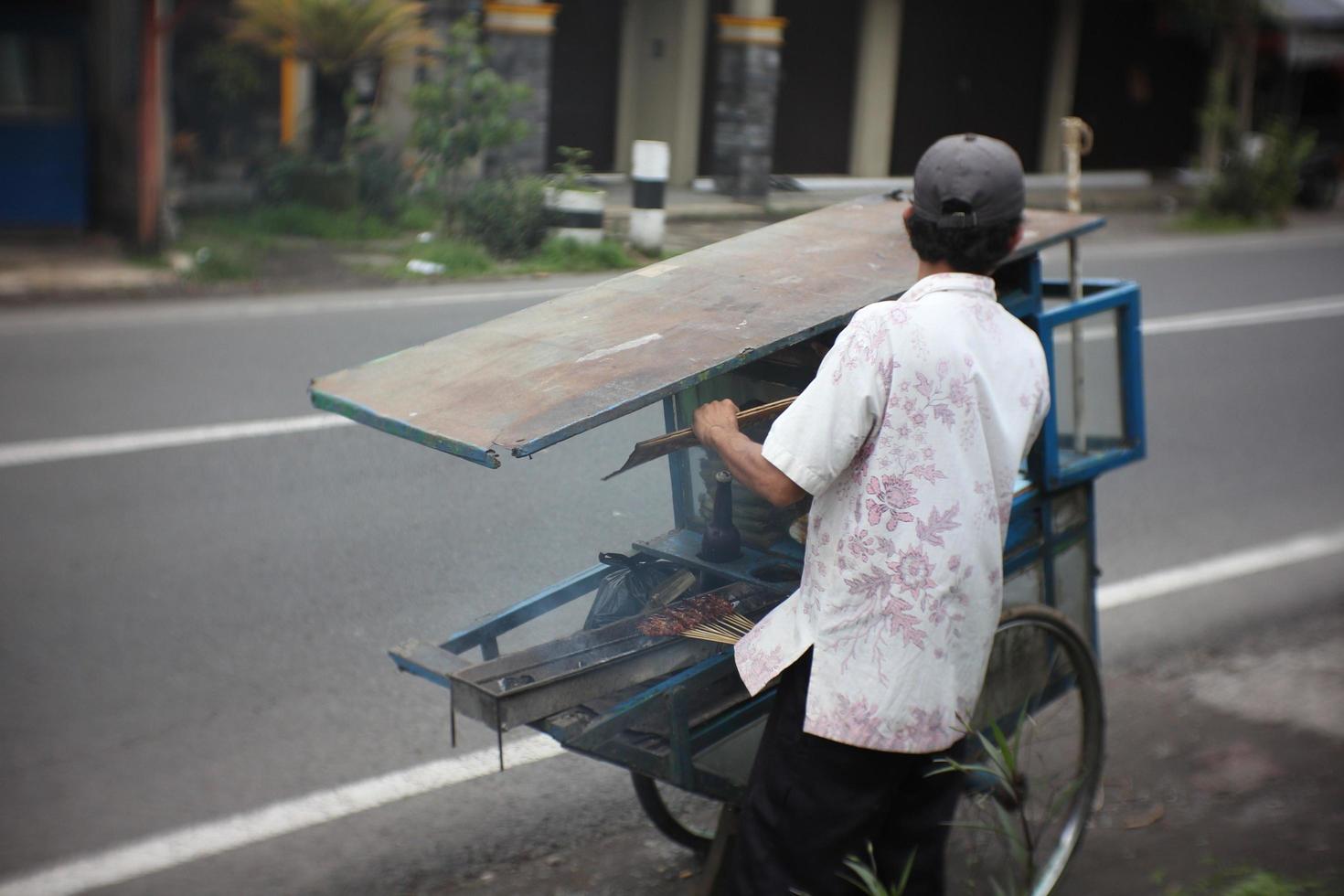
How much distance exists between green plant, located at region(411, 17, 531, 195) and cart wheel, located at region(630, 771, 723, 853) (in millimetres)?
8739

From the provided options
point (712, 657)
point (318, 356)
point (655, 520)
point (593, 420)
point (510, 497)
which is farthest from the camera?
point (318, 356)

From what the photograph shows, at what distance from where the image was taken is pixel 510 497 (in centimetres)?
489

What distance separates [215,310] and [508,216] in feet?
11.2

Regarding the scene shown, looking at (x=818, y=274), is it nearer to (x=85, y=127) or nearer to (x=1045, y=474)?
(x=1045, y=474)

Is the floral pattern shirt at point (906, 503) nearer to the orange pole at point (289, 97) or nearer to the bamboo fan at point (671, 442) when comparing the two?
the bamboo fan at point (671, 442)

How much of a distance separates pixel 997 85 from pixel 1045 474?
18.0m

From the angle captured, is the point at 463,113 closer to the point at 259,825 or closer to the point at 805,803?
the point at 259,825

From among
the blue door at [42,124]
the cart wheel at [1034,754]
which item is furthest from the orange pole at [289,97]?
the cart wheel at [1034,754]

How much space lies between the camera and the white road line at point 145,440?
6301 millimetres

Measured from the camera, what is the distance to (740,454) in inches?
91.3

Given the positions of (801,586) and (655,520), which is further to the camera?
(655,520)

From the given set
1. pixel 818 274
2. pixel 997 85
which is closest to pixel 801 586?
pixel 818 274

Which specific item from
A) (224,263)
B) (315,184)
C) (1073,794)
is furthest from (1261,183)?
(1073,794)

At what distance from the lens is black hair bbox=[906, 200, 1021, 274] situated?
2338 millimetres
